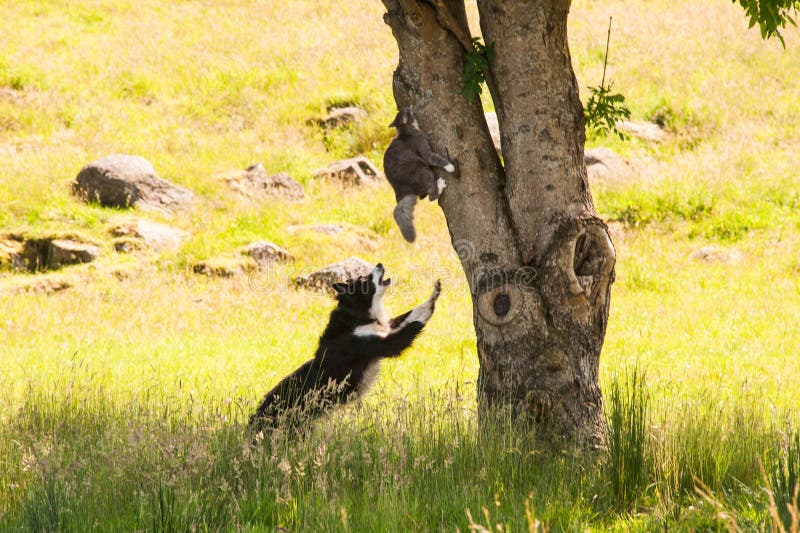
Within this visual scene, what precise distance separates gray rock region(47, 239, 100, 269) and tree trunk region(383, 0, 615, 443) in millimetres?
9834

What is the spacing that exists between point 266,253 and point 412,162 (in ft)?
27.9

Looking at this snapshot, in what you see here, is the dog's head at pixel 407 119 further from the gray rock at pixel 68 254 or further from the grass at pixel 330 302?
the gray rock at pixel 68 254

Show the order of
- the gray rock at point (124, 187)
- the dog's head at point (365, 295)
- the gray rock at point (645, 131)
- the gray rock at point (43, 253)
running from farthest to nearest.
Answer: the gray rock at point (645, 131)
the gray rock at point (124, 187)
the gray rock at point (43, 253)
the dog's head at point (365, 295)

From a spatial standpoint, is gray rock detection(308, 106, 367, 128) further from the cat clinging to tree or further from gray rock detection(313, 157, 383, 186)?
the cat clinging to tree

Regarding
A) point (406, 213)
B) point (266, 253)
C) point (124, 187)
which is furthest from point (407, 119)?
point (124, 187)

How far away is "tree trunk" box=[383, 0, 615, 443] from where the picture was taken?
5.74m

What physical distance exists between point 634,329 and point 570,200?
5646 mm

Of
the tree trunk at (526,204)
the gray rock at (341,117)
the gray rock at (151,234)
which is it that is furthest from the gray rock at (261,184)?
the tree trunk at (526,204)

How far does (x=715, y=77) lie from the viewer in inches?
852

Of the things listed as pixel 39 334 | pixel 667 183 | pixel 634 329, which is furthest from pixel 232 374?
pixel 667 183

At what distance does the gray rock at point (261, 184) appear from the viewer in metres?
17.1

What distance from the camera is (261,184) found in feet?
57.4

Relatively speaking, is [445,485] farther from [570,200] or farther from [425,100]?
[425,100]

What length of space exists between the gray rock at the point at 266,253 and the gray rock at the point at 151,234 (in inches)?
57.8
